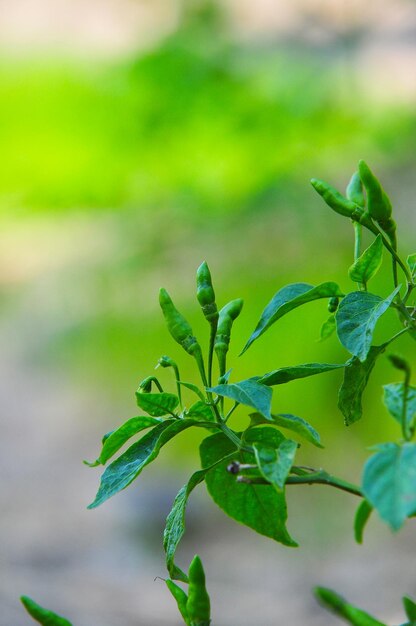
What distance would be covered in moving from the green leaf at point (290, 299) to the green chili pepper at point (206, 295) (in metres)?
0.02

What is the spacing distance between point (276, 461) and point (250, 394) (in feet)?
0.10

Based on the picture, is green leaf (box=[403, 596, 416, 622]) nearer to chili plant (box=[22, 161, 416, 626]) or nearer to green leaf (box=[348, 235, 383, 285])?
chili plant (box=[22, 161, 416, 626])

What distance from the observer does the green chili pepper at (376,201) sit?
40 centimetres

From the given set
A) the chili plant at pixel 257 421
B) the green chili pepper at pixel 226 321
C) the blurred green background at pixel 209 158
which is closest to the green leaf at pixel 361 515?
the chili plant at pixel 257 421

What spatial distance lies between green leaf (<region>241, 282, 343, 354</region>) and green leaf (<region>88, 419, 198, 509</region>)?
0.05m

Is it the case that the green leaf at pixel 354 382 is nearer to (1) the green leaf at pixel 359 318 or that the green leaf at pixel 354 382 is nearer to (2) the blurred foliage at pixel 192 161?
(1) the green leaf at pixel 359 318

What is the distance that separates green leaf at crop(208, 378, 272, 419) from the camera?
14.2 inches

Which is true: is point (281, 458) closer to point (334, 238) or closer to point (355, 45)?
point (334, 238)

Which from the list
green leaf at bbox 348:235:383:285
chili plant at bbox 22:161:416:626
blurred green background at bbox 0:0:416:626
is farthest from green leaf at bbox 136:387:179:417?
blurred green background at bbox 0:0:416:626

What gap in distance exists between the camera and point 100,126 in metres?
2.74

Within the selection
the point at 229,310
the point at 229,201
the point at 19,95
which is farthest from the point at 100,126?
the point at 229,310

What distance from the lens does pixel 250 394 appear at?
37 cm

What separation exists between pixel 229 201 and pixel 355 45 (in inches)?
27.7

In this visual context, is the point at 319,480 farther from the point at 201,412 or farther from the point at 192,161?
the point at 192,161
